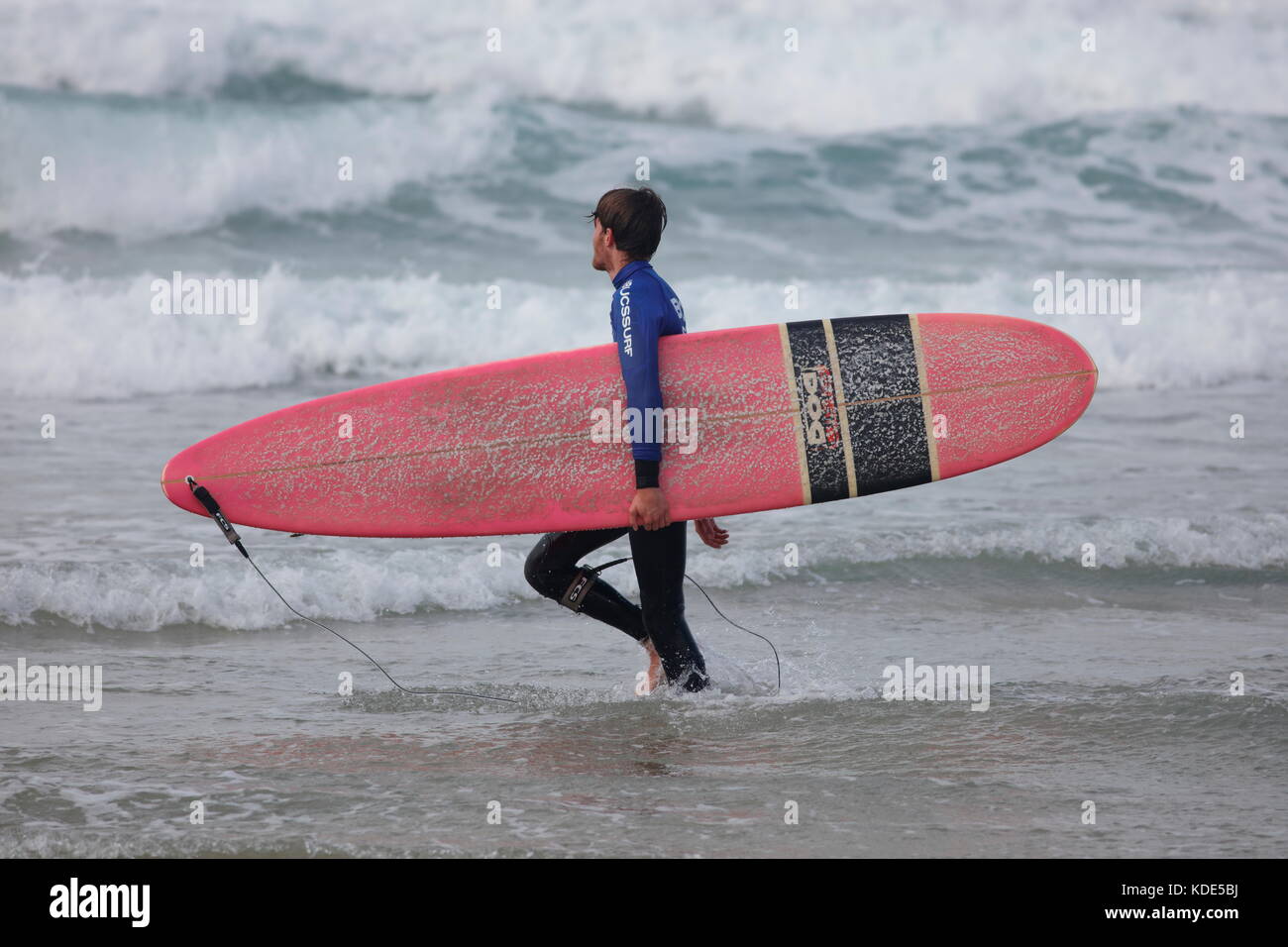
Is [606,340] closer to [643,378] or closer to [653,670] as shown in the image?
[653,670]

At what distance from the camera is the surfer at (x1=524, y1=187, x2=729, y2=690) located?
10.8 ft

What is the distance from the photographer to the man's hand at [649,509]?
131 inches

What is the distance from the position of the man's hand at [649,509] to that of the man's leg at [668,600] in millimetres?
81

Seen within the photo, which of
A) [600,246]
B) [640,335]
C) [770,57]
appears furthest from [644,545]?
[770,57]

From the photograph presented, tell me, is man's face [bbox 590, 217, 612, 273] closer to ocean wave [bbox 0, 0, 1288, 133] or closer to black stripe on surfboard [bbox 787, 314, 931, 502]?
black stripe on surfboard [bbox 787, 314, 931, 502]

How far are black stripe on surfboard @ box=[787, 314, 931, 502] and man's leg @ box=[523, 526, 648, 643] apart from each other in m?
0.64

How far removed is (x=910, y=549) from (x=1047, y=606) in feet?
2.75

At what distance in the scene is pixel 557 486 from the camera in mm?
3680

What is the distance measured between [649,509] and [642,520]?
4 cm

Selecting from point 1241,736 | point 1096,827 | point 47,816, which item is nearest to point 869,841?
point 1096,827

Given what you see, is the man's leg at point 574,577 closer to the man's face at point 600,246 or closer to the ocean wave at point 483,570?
the man's face at point 600,246

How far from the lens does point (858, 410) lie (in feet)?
12.2

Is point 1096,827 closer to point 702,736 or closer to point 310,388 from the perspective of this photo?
point 702,736
